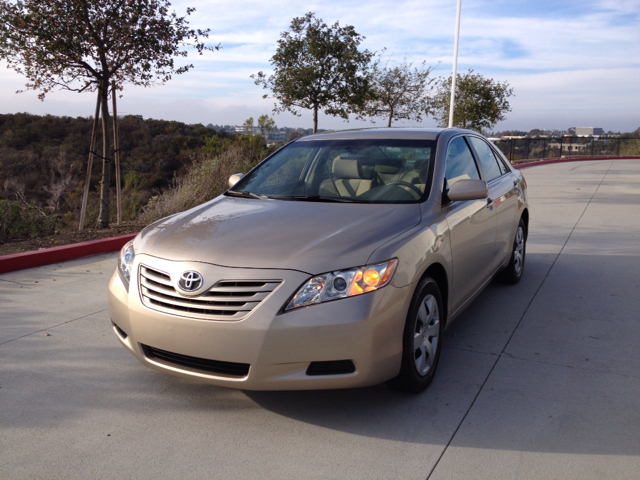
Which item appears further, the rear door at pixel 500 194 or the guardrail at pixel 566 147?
the guardrail at pixel 566 147

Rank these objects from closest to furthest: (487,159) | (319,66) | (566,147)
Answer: (487,159) → (319,66) → (566,147)

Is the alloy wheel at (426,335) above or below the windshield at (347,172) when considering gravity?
below

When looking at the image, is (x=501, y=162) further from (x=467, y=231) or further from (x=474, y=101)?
(x=474, y=101)

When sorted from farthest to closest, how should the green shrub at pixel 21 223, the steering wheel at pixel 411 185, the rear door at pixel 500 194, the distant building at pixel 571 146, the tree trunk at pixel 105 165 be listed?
the distant building at pixel 571 146 → the tree trunk at pixel 105 165 → the green shrub at pixel 21 223 → the rear door at pixel 500 194 → the steering wheel at pixel 411 185

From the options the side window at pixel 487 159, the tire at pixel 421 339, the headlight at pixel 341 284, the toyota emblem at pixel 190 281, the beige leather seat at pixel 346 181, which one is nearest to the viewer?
the headlight at pixel 341 284

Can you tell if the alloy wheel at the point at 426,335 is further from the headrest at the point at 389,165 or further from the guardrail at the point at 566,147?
the guardrail at the point at 566,147

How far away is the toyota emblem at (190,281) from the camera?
10.2ft

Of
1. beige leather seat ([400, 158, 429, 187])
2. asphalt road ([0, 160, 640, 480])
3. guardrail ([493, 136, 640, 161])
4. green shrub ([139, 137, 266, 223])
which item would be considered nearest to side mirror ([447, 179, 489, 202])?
beige leather seat ([400, 158, 429, 187])

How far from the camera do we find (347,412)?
11.2ft

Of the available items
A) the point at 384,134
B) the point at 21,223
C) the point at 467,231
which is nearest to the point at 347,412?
the point at 467,231

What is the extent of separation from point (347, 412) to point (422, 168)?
191cm

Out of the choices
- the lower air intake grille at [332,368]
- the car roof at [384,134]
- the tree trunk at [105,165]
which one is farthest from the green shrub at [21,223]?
the lower air intake grille at [332,368]

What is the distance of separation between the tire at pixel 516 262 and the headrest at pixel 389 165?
204 centimetres

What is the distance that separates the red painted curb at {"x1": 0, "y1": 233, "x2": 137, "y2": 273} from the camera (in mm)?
6516
